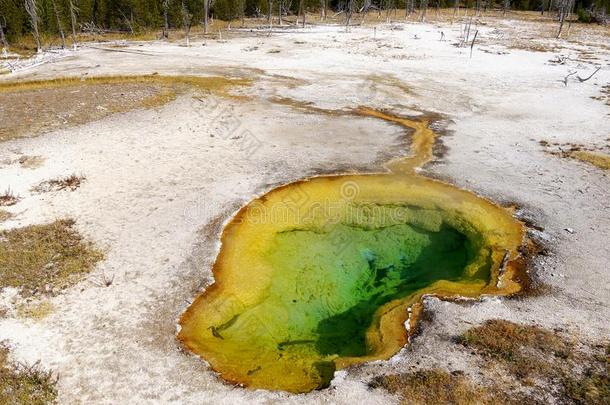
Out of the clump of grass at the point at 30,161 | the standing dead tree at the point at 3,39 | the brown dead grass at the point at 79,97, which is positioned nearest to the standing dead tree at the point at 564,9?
the brown dead grass at the point at 79,97

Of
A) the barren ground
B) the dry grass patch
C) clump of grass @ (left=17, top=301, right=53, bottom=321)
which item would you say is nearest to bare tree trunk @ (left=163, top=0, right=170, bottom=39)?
the barren ground

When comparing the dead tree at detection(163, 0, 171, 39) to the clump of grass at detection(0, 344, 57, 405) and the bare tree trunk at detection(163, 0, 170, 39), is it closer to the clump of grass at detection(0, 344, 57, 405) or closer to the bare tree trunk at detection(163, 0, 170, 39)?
the bare tree trunk at detection(163, 0, 170, 39)

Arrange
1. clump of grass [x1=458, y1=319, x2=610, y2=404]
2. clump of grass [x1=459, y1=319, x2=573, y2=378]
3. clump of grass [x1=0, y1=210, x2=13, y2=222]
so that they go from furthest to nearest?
clump of grass [x1=0, y1=210, x2=13, y2=222] → clump of grass [x1=459, y1=319, x2=573, y2=378] → clump of grass [x1=458, y1=319, x2=610, y2=404]

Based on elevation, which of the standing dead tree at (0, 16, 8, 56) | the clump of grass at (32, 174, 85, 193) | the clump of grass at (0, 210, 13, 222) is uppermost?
the standing dead tree at (0, 16, 8, 56)

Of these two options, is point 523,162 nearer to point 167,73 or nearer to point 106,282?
point 106,282

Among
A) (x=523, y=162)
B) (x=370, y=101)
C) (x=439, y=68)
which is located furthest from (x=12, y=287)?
(x=439, y=68)
